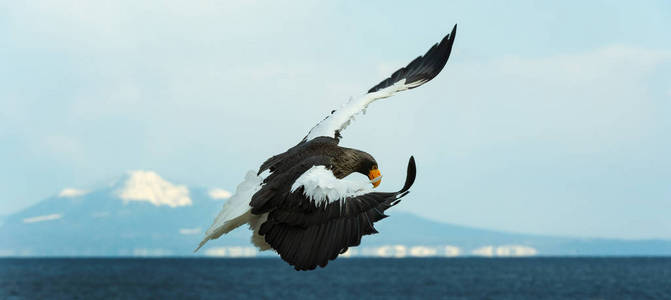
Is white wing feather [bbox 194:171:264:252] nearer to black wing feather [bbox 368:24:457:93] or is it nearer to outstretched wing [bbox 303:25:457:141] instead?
outstretched wing [bbox 303:25:457:141]

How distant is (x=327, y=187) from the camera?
678cm

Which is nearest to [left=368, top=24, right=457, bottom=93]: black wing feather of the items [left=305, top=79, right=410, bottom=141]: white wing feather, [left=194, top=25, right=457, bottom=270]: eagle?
[left=305, top=79, right=410, bottom=141]: white wing feather

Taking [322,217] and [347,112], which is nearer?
[322,217]

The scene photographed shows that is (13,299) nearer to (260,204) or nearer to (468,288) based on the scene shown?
(468,288)

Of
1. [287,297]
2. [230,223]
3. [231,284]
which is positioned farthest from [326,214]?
[231,284]

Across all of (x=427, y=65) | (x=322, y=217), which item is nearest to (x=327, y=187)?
(x=322, y=217)

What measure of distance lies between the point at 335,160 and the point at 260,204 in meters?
1.47

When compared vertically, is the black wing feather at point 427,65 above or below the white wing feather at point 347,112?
above

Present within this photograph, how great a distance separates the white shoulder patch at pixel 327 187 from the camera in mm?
6727

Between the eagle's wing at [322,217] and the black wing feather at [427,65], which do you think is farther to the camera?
the black wing feather at [427,65]

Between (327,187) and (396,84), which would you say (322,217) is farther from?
(396,84)

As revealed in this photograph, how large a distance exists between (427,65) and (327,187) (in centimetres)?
508

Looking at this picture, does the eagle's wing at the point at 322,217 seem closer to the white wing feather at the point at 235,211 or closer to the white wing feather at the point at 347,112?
the white wing feather at the point at 235,211

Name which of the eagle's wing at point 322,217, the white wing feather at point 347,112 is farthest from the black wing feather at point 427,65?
the eagle's wing at point 322,217
